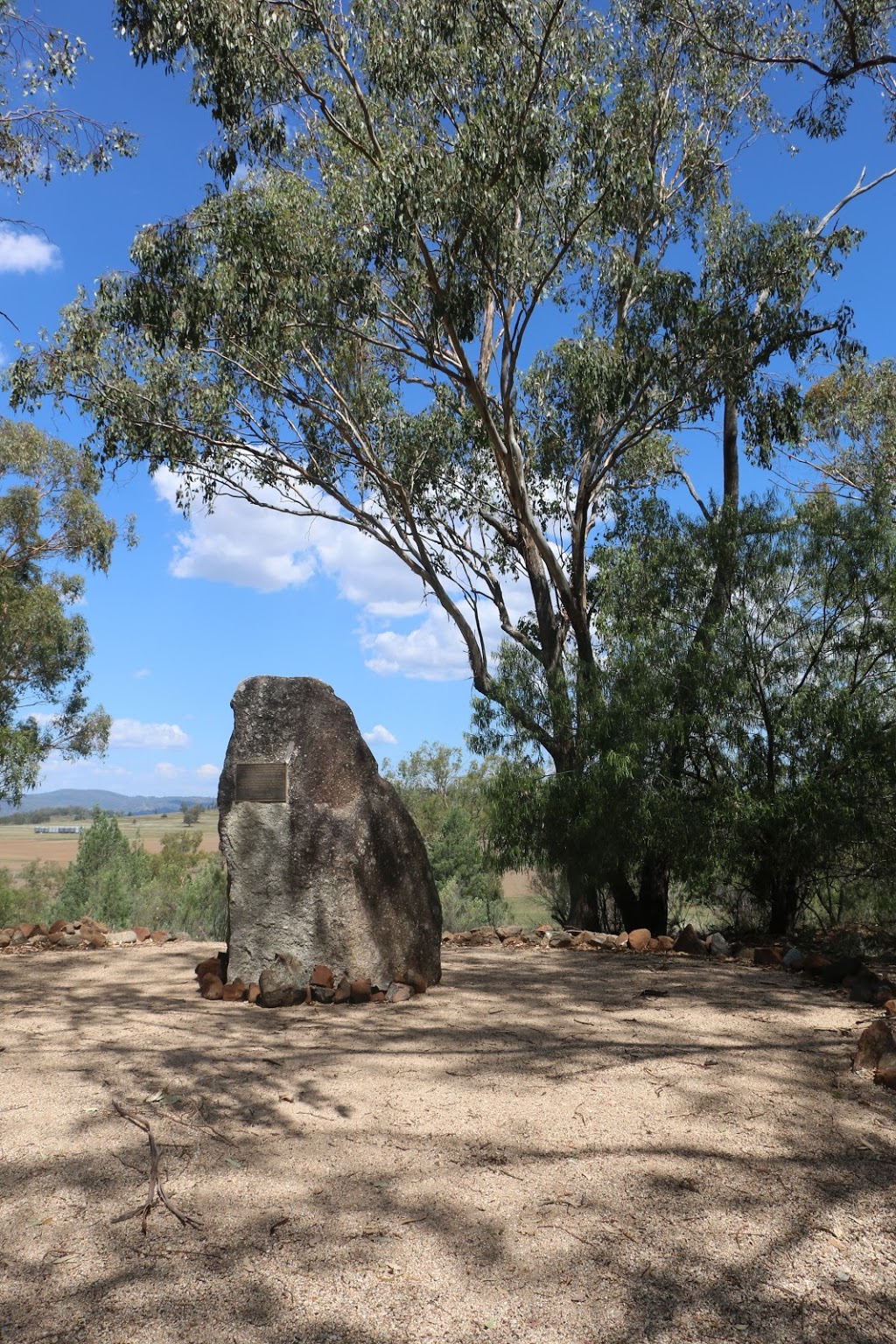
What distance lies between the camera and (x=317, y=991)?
5.93m

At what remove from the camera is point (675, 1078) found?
14.0ft

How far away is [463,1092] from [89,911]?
37.1ft

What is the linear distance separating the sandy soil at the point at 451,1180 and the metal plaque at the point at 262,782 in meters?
1.31

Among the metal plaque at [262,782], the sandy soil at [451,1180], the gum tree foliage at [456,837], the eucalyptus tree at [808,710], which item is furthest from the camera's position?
the gum tree foliage at [456,837]

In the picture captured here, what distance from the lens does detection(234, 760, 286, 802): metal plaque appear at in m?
6.18

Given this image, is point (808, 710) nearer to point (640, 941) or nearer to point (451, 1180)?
point (640, 941)

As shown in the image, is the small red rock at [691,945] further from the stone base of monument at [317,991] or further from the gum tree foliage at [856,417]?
the gum tree foliage at [856,417]

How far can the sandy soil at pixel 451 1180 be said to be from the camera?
261cm

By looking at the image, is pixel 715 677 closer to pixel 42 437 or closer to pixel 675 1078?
pixel 675 1078

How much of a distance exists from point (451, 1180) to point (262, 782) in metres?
3.25

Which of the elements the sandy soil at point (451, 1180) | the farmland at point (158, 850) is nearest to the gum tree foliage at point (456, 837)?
the farmland at point (158, 850)

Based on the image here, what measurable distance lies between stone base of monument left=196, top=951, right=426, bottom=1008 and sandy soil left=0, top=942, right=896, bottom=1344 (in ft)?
1.13

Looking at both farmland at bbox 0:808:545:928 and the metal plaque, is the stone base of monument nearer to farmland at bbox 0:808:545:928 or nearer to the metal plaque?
the metal plaque

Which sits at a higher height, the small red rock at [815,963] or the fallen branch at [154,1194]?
the small red rock at [815,963]
